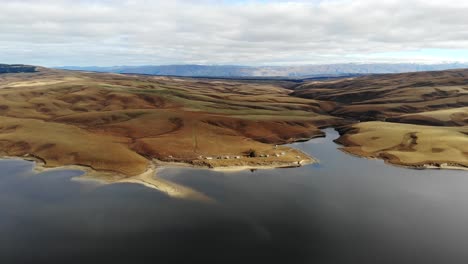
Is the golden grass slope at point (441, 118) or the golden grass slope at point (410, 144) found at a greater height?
the golden grass slope at point (441, 118)

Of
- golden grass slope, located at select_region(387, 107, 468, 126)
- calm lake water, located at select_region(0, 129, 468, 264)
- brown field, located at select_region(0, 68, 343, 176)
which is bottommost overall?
calm lake water, located at select_region(0, 129, 468, 264)

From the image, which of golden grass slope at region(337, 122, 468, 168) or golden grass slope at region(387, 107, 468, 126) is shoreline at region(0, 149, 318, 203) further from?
golden grass slope at region(387, 107, 468, 126)

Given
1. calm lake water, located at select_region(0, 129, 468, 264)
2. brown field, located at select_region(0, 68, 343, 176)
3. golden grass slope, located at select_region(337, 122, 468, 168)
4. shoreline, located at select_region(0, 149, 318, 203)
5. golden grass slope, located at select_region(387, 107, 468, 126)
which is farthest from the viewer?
golden grass slope, located at select_region(387, 107, 468, 126)

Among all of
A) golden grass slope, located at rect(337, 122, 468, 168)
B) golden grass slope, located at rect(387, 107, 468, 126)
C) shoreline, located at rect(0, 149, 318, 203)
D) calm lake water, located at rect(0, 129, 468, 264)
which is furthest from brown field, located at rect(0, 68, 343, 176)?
golden grass slope, located at rect(387, 107, 468, 126)

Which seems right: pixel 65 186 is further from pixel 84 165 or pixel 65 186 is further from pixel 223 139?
pixel 223 139

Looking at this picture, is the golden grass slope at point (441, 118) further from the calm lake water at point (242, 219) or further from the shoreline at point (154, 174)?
the shoreline at point (154, 174)

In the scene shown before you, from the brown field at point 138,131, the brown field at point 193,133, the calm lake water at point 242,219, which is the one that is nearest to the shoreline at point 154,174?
the brown field at point 193,133
